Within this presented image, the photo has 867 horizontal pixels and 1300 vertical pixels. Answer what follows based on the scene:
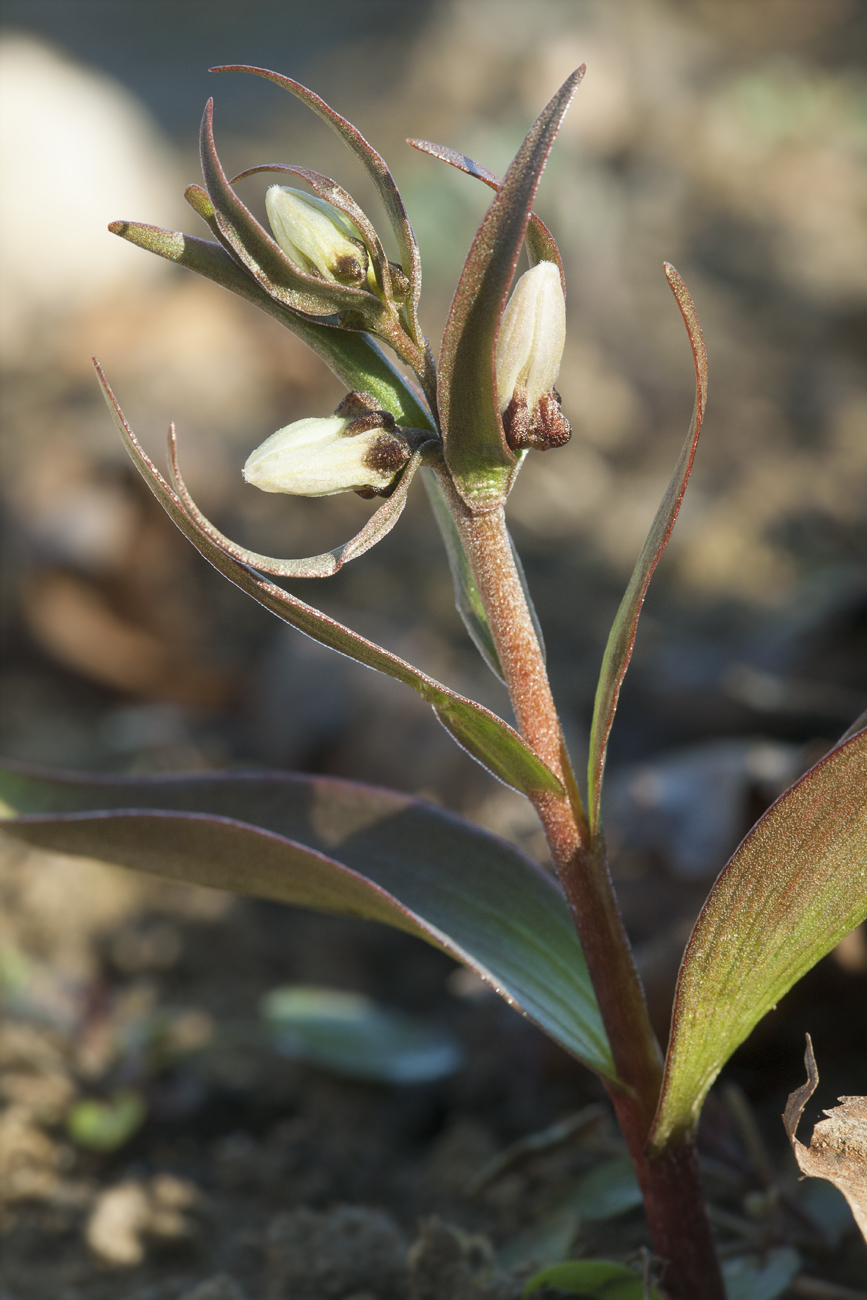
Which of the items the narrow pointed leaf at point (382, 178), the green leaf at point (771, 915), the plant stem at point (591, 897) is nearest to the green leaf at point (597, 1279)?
the plant stem at point (591, 897)

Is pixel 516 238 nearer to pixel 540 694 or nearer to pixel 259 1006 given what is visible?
pixel 540 694

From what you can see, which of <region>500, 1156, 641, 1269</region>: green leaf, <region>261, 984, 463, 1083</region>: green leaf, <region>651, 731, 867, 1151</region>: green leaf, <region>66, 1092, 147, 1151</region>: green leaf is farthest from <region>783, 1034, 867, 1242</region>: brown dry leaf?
<region>66, 1092, 147, 1151</region>: green leaf

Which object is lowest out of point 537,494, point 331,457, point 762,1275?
point 762,1275

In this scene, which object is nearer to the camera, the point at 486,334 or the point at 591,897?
the point at 486,334

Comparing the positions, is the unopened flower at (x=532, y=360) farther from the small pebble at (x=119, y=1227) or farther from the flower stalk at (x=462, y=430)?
the small pebble at (x=119, y=1227)

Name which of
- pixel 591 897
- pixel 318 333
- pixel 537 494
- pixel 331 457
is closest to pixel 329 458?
pixel 331 457

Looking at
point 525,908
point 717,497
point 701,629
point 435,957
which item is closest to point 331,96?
point 717,497

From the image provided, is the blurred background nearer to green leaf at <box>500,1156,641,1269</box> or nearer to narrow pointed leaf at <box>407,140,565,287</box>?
green leaf at <box>500,1156,641,1269</box>

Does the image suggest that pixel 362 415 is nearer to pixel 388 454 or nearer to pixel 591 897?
pixel 388 454
